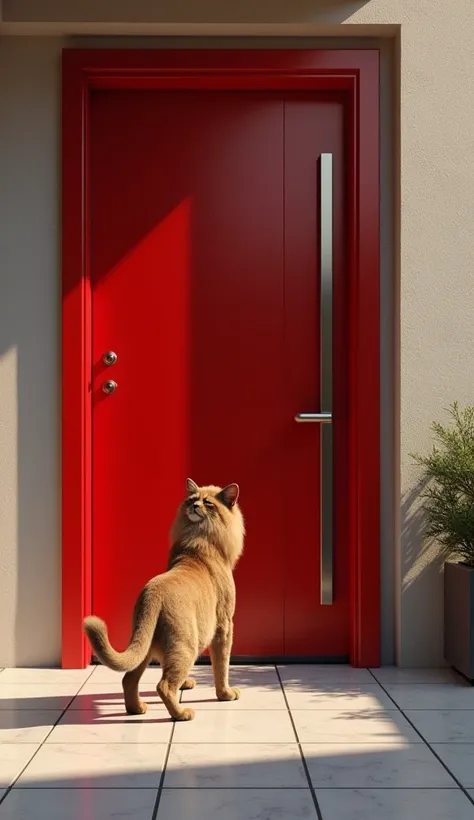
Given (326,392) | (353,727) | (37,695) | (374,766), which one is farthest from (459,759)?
(326,392)

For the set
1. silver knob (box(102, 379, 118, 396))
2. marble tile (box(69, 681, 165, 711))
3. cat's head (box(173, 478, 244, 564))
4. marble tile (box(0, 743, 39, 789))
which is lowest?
marble tile (box(69, 681, 165, 711))

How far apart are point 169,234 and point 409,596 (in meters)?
1.64

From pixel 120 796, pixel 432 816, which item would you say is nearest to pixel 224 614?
pixel 120 796

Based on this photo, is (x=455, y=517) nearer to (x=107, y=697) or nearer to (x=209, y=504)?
(x=209, y=504)

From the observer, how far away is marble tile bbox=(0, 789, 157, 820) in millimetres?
2201

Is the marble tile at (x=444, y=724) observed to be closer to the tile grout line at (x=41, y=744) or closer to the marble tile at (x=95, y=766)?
Result: the marble tile at (x=95, y=766)

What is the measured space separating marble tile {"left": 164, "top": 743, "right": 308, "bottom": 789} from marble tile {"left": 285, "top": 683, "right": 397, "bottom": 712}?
0.45 m

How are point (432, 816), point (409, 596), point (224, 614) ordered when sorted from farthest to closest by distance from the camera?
point (409, 596)
point (224, 614)
point (432, 816)

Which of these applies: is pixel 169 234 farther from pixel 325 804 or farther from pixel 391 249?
pixel 325 804

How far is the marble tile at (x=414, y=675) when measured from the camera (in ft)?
11.4

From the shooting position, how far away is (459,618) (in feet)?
11.3

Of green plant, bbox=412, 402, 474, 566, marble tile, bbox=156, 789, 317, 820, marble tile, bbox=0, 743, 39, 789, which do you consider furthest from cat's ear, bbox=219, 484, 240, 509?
marble tile, bbox=156, 789, 317, 820

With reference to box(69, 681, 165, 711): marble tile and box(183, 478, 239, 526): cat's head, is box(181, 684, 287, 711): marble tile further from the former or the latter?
box(183, 478, 239, 526): cat's head

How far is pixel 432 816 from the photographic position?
220cm
